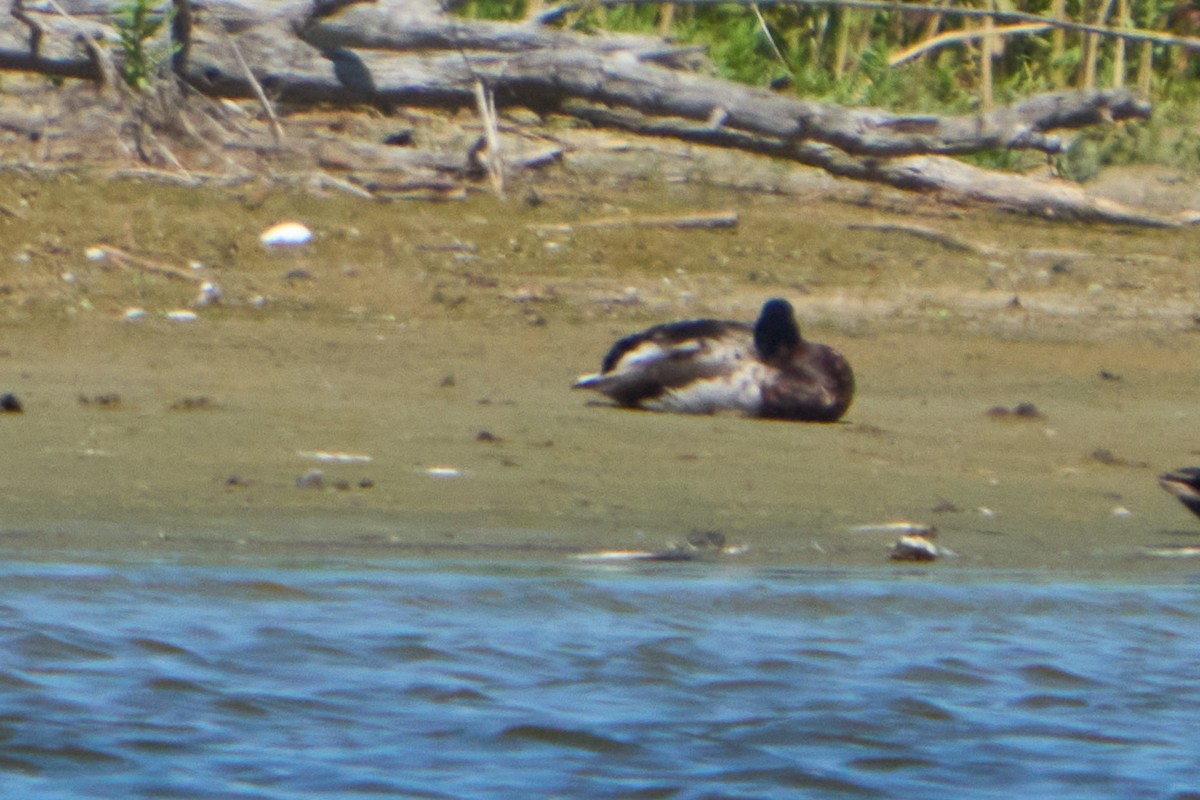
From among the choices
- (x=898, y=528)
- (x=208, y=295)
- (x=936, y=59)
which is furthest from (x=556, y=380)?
(x=936, y=59)

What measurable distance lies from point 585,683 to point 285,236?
6093 millimetres

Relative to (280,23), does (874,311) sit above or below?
below

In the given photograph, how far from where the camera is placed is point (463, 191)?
11.8 meters

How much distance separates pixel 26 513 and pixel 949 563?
2.55 metres

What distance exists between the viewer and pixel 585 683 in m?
5.19

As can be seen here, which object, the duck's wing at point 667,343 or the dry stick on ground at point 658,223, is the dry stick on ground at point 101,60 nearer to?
the dry stick on ground at point 658,223

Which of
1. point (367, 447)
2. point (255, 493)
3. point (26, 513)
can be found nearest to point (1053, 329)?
point (367, 447)

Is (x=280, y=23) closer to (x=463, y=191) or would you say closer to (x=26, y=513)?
(x=463, y=191)

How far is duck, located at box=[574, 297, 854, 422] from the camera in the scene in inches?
333

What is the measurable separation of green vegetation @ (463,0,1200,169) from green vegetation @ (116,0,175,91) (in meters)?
2.43

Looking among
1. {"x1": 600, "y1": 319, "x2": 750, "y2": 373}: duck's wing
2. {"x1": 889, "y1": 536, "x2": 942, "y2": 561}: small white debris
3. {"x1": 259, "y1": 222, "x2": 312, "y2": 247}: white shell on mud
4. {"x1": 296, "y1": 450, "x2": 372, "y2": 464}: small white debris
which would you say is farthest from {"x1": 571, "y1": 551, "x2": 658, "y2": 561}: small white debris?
{"x1": 259, "y1": 222, "x2": 312, "y2": 247}: white shell on mud

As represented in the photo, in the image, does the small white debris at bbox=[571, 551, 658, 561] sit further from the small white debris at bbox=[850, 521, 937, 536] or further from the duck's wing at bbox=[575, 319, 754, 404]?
the duck's wing at bbox=[575, 319, 754, 404]

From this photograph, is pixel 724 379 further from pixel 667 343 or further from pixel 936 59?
pixel 936 59

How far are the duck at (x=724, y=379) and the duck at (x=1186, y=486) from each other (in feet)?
6.91
